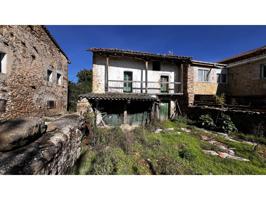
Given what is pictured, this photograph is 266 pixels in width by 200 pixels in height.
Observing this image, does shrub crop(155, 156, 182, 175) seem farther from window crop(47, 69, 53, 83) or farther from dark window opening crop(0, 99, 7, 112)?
window crop(47, 69, 53, 83)

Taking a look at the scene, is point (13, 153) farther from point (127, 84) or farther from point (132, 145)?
point (127, 84)

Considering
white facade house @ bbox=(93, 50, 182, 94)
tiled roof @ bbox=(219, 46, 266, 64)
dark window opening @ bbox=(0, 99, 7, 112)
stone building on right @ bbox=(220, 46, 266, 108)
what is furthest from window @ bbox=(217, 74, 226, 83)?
dark window opening @ bbox=(0, 99, 7, 112)

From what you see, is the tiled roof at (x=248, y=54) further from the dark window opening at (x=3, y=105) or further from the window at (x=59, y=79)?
the dark window opening at (x=3, y=105)

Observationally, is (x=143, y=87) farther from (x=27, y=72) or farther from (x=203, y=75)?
(x=27, y=72)

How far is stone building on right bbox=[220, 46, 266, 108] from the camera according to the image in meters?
11.7

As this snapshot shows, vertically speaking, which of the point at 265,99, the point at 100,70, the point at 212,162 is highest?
the point at 100,70

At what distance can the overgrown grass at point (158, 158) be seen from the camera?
183 inches

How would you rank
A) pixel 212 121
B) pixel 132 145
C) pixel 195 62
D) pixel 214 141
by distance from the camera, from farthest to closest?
pixel 195 62 → pixel 212 121 → pixel 214 141 → pixel 132 145

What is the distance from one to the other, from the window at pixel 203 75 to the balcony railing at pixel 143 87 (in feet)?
7.24

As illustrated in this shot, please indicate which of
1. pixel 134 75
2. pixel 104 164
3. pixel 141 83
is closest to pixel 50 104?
pixel 134 75

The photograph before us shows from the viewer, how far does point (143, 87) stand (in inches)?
504
